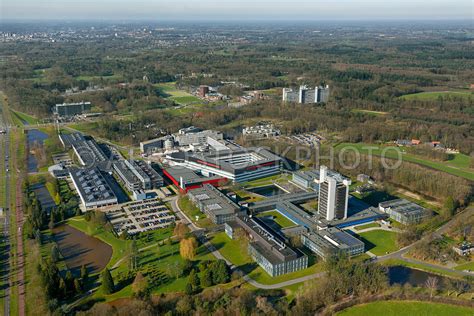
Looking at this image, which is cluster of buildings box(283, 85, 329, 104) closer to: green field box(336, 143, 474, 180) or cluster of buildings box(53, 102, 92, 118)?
green field box(336, 143, 474, 180)

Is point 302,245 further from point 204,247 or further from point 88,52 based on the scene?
point 88,52

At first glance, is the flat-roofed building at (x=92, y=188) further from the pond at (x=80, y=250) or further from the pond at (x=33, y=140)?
the pond at (x=33, y=140)

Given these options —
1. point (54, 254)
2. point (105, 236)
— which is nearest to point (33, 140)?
point (105, 236)

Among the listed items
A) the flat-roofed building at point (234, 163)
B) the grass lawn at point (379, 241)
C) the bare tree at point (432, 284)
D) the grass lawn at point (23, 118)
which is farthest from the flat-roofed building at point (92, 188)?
the grass lawn at point (23, 118)

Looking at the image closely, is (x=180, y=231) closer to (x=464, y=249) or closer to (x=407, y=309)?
(x=407, y=309)

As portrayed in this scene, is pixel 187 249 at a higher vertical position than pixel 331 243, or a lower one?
higher
